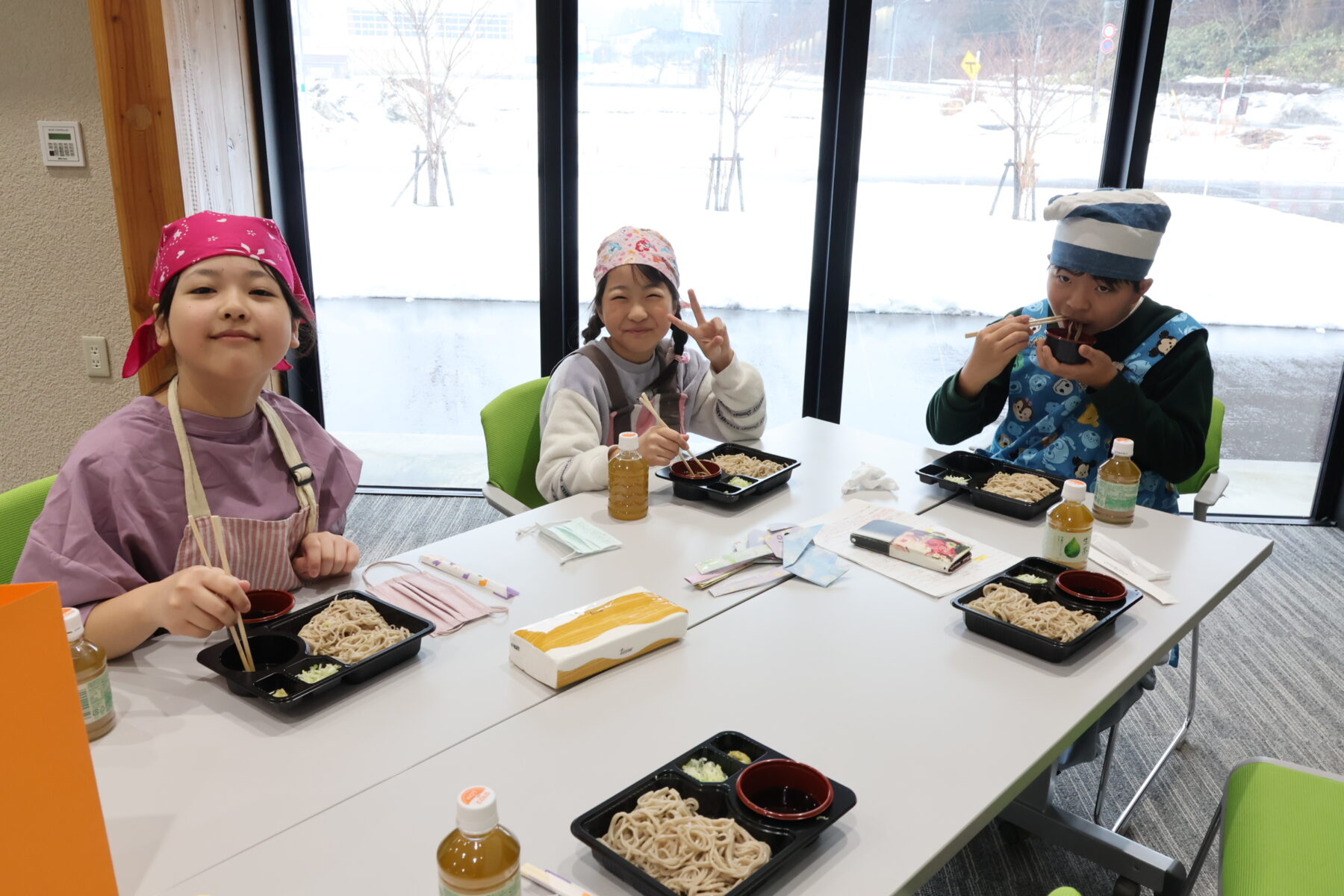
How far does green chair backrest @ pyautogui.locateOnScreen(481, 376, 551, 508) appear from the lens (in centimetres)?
211

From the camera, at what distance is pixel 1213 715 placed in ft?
8.11

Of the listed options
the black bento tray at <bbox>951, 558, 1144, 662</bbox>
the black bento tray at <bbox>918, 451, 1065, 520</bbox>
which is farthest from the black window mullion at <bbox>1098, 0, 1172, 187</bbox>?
the black bento tray at <bbox>951, 558, 1144, 662</bbox>

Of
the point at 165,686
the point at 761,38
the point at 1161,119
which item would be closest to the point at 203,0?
the point at 761,38

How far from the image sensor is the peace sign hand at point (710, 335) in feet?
7.25

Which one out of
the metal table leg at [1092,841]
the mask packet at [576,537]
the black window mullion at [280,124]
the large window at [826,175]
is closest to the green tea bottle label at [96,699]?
the mask packet at [576,537]

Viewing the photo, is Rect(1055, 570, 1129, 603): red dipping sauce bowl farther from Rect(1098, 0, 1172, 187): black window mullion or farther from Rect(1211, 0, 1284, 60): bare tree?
Rect(1211, 0, 1284, 60): bare tree

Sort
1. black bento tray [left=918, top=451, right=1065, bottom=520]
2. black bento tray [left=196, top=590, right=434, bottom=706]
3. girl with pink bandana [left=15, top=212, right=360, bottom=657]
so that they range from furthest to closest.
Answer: black bento tray [left=918, top=451, right=1065, bottom=520] → girl with pink bandana [left=15, top=212, right=360, bottom=657] → black bento tray [left=196, top=590, right=434, bottom=706]

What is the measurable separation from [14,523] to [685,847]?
3.92 feet

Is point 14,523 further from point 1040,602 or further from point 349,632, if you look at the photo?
point 1040,602

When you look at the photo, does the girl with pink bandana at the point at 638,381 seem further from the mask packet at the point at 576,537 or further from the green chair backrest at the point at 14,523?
the green chair backrest at the point at 14,523

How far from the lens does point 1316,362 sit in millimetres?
3629

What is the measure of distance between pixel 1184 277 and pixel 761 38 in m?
1.85

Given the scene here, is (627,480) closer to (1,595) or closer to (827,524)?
(827,524)

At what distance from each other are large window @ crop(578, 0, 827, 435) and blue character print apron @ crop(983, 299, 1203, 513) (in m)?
1.51
